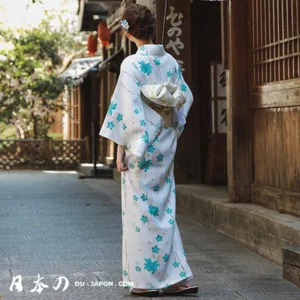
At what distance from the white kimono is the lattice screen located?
2.54 metres

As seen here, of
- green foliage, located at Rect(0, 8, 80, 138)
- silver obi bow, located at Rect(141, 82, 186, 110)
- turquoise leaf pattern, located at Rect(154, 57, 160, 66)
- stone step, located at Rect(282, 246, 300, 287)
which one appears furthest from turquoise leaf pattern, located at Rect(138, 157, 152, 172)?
green foliage, located at Rect(0, 8, 80, 138)

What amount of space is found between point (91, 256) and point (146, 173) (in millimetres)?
2160

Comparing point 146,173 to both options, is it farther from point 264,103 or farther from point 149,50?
point 264,103

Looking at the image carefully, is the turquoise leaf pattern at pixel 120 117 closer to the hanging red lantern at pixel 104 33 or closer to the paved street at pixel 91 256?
the paved street at pixel 91 256

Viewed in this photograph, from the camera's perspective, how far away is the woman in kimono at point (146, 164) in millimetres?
6855

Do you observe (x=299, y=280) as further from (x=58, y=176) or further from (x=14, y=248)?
(x=58, y=176)

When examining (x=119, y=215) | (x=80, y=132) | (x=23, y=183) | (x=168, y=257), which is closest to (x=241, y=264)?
(x=168, y=257)

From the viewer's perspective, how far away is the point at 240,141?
10.5m

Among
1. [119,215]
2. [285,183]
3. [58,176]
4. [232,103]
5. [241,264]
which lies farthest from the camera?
[58,176]

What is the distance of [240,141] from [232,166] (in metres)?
A: 0.30

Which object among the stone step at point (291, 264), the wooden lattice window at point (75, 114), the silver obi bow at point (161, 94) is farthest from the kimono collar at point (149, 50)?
the wooden lattice window at point (75, 114)

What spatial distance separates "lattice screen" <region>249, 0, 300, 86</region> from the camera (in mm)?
9188

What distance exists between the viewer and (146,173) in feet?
22.7

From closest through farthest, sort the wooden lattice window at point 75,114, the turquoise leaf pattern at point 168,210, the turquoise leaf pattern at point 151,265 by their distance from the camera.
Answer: the turquoise leaf pattern at point 151,265 < the turquoise leaf pattern at point 168,210 < the wooden lattice window at point 75,114
